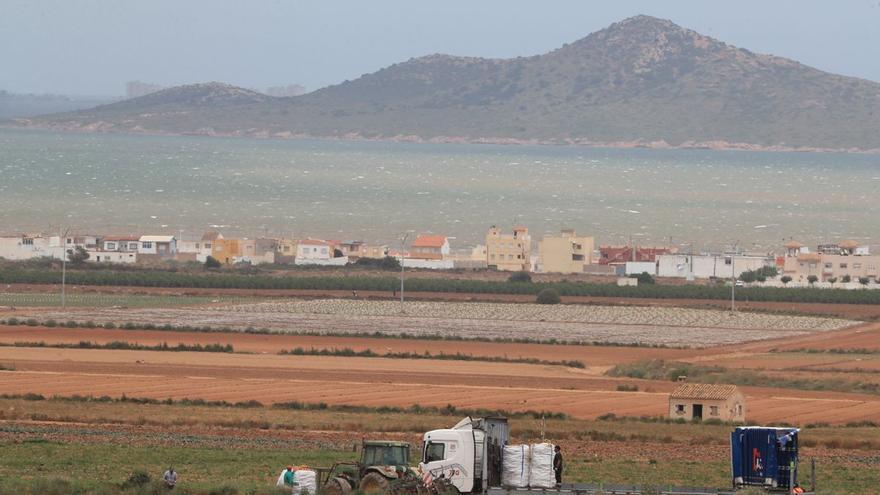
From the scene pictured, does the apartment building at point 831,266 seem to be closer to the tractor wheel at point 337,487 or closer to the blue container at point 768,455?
the blue container at point 768,455

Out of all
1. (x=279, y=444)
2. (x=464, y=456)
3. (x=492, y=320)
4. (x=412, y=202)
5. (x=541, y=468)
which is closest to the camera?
(x=464, y=456)

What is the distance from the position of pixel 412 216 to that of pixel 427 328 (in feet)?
254

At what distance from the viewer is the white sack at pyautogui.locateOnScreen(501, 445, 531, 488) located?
61.2 ft

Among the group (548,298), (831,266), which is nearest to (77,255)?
(548,298)

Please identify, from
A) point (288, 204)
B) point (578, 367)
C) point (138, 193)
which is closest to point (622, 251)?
point (578, 367)

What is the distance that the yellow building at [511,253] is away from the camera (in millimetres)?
79188

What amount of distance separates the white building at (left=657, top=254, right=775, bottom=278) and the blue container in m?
57.5

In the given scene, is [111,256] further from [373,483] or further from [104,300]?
[373,483]

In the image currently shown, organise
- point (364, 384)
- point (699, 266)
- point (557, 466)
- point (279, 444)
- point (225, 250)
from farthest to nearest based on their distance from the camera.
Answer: point (225, 250), point (699, 266), point (364, 384), point (279, 444), point (557, 466)

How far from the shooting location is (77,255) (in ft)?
246

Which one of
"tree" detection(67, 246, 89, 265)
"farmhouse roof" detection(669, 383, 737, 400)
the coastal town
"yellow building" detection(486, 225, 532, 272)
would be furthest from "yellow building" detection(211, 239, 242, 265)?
"farmhouse roof" detection(669, 383, 737, 400)

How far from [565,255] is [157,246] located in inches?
729

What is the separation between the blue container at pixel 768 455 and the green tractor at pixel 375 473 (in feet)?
A: 11.7

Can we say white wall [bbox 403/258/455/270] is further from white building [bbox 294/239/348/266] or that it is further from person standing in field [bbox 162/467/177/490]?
person standing in field [bbox 162/467/177/490]
